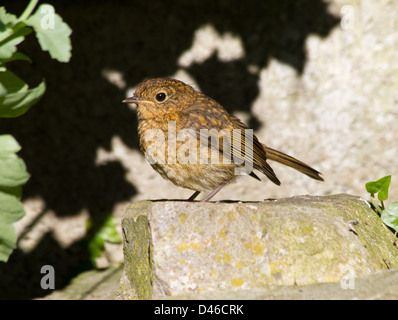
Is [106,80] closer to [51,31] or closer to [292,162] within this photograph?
[292,162]

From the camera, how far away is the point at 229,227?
298 centimetres

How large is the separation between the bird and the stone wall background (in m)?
1.42

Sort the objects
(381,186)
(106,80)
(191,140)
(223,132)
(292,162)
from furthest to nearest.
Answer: (106,80) < (292,162) < (223,132) < (191,140) < (381,186)

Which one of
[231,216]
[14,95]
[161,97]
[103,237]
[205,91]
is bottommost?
[231,216]

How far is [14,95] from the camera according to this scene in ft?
7.64

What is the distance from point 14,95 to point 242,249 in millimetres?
1461

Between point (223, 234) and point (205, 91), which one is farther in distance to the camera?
point (205, 91)

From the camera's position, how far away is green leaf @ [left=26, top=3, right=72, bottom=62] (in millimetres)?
2344

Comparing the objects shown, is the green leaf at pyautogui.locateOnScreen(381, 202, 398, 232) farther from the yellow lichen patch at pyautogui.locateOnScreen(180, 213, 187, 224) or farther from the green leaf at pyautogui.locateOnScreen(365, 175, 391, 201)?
the yellow lichen patch at pyautogui.locateOnScreen(180, 213, 187, 224)

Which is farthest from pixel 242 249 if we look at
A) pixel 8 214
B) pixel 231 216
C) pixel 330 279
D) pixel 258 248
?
pixel 8 214

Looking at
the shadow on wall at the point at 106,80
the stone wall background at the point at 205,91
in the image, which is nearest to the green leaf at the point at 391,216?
the stone wall background at the point at 205,91

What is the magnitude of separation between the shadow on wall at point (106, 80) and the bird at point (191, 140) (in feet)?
4.85

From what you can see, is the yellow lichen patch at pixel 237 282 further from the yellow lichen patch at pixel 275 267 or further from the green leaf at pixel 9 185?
the green leaf at pixel 9 185
